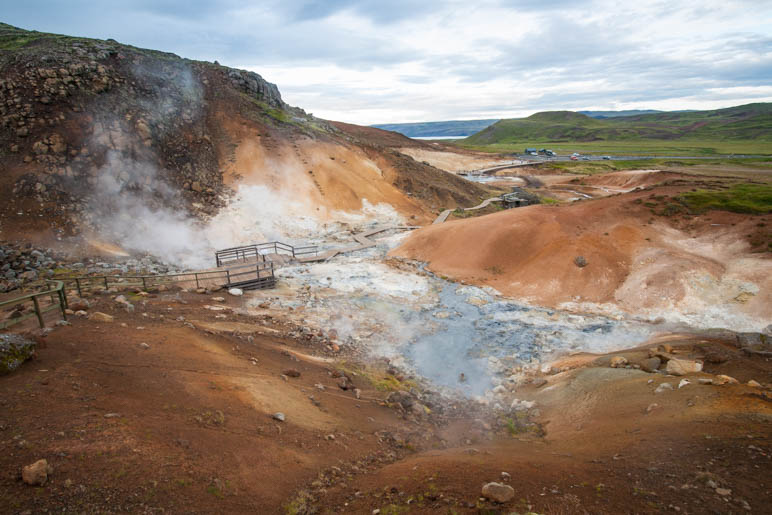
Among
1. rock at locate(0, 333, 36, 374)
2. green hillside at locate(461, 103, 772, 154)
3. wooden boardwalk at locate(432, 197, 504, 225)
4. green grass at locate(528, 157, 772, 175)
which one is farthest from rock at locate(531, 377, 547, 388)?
green hillside at locate(461, 103, 772, 154)

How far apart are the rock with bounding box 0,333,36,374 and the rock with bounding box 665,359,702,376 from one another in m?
16.1

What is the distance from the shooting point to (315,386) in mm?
11891

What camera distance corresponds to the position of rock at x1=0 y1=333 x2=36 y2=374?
7.78m

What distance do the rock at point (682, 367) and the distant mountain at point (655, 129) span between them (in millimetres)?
153855

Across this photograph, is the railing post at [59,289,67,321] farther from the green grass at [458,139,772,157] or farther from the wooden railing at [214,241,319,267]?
the green grass at [458,139,772,157]

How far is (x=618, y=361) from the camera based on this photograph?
1331 centimetres

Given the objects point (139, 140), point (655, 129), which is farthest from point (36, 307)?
point (655, 129)

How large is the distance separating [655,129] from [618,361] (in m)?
186

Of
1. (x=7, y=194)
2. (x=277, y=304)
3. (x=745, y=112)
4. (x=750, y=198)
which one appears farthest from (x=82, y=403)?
(x=745, y=112)

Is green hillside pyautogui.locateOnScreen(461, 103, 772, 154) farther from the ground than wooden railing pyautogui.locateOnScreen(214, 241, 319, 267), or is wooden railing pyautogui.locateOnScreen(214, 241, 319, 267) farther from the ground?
green hillside pyautogui.locateOnScreen(461, 103, 772, 154)

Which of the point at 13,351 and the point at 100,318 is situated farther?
the point at 100,318

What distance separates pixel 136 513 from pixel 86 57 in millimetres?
38229

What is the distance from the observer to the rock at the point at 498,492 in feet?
21.5

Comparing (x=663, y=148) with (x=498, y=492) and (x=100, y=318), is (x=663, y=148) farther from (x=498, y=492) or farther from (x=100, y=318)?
(x=100, y=318)
